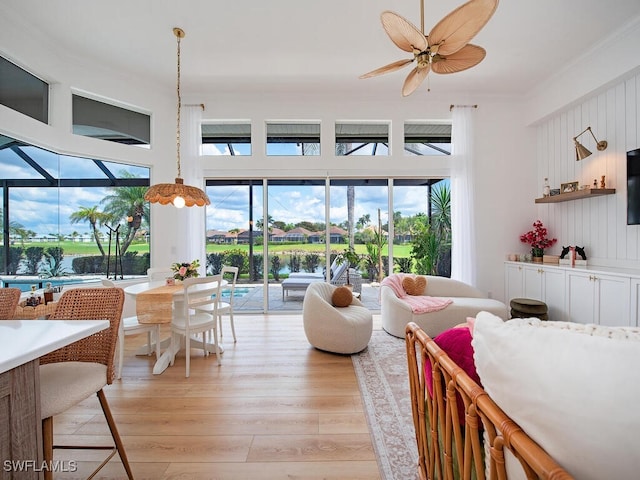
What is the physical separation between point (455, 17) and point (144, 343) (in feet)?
14.3

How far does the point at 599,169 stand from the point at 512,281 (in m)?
1.82

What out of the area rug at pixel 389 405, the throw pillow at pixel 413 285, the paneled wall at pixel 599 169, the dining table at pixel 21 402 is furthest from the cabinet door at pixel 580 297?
the dining table at pixel 21 402

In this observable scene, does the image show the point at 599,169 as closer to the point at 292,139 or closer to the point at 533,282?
the point at 533,282

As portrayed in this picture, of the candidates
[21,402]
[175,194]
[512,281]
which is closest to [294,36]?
[175,194]

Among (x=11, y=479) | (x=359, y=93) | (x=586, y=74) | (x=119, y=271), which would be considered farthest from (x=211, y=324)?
(x=586, y=74)

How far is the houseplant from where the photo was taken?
13.6ft

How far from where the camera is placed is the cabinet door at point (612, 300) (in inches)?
106

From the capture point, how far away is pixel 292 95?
14.6ft

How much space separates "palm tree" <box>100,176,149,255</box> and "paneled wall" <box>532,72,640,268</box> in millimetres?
6270

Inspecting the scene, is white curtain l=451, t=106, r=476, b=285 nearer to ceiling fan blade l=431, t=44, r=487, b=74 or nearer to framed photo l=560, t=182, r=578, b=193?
framed photo l=560, t=182, r=578, b=193

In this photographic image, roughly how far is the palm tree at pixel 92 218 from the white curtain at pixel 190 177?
1.01 m

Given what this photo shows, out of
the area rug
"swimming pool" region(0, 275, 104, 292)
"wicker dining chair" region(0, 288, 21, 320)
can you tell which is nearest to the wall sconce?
the area rug

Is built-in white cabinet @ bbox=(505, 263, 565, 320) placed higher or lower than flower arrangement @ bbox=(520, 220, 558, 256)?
lower

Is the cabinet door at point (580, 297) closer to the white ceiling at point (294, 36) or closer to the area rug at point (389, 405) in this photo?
the area rug at point (389, 405)
